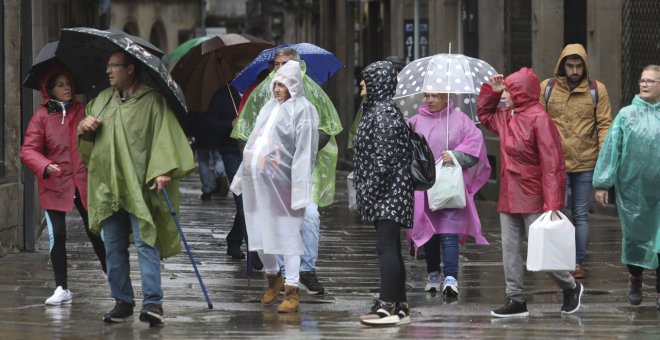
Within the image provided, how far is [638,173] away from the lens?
11422 millimetres

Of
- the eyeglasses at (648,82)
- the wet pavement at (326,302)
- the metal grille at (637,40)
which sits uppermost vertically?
the metal grille at (637,40)

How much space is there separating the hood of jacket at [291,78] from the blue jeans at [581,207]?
10.4 ft

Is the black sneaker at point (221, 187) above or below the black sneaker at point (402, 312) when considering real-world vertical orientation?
above

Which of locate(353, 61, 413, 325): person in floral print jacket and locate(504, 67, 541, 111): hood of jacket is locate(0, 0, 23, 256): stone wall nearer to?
locate(353, 61, 413, 325): person in floral print jacket

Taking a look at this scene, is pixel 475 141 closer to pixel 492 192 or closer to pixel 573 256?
pixel 573 256

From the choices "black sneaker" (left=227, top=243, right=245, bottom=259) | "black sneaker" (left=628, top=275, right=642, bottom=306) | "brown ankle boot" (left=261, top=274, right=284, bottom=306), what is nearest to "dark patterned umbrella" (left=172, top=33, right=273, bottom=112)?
"black sneaker" (left=227, top=243, right=245, bottom=259)

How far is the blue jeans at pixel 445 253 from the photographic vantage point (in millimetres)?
12133

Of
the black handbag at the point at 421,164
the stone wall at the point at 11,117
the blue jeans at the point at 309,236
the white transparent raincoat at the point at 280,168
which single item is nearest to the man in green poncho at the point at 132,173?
the white transparent raincoat at the point at 280,168

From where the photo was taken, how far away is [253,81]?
13266mm

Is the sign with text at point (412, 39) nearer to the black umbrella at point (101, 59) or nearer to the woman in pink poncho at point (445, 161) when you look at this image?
the woman in pink poncho at point (445, 161)

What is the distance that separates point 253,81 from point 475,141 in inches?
80.0

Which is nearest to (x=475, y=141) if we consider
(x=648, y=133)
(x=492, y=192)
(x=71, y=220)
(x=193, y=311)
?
(x=648, y=133)

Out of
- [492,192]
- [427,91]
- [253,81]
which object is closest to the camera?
[427,91]

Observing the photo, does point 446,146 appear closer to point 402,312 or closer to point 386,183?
point 386,183
